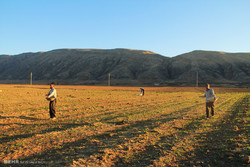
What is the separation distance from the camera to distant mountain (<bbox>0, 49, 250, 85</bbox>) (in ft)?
350

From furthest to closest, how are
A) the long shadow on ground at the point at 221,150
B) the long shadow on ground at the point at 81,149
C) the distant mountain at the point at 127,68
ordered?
the distant mountain at the point at 127,68 → the long shadow on ground at the point at 81,149 → the long shadow on ground at the point at 221,150

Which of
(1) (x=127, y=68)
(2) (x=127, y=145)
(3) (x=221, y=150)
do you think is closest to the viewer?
(3) (x=221, y=150)

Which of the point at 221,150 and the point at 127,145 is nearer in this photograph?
the point at 221,150

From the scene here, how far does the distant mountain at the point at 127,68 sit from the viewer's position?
350ft

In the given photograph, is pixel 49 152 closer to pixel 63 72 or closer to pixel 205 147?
pixel 205 147

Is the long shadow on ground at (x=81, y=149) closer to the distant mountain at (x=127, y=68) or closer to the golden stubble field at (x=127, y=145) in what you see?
the golden stubble field at (x=127, y=145)

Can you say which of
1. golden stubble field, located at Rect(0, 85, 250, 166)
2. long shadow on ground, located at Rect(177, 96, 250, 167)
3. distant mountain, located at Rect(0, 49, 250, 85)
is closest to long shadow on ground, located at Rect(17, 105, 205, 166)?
golden stubble field, located at Rect(0, 85, 250, 166)

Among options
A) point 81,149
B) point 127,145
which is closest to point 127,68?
point 127,145

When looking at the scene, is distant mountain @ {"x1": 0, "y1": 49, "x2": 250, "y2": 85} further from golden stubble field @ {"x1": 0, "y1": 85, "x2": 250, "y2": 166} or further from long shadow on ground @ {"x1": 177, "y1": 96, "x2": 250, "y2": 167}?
long shadow on ground @ {"x1": 177, "y1": 96, "x2": 250, "y2": 167}

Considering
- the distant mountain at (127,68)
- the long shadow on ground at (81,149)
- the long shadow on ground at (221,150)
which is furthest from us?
the distant mountain at (127,68)

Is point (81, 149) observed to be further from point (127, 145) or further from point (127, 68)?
point (127, 68)

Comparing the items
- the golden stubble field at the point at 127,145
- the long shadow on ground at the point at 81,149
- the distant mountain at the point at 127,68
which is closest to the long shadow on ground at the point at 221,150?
the golden stubble field at the point at 127,145

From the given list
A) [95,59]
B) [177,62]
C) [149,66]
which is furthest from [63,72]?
[177,62]

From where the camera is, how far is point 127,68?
121 m
